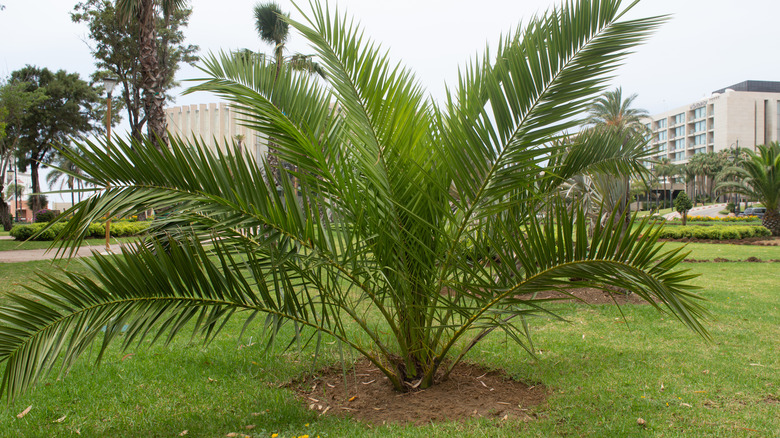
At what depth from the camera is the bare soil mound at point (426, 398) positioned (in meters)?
3.14

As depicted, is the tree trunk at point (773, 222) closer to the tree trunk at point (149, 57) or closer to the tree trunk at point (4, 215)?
the tree trunk at point (149, 57)

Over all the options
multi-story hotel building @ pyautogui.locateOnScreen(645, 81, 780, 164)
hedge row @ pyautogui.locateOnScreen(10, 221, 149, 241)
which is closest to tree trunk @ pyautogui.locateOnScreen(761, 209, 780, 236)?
hedge row @ pyautogui.locateOnScreen(10, 221, 149, 241)

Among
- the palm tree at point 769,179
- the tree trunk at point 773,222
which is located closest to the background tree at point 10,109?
the palm tree at point 769,179

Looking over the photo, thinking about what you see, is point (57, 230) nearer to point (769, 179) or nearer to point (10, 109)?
point (10, 109)

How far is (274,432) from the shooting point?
291 centimetres

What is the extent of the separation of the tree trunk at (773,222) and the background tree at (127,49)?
81.2ft

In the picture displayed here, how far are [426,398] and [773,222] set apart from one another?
22.5 metres

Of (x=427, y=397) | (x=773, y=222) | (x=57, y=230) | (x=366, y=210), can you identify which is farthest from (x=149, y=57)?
(x=773, y=222)

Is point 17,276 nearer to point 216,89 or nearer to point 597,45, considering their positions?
point 216,89

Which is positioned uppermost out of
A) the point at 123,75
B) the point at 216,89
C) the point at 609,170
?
the point at 123,75

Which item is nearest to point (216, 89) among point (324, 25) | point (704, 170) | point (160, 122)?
point (324, 25)

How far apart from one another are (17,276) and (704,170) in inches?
3020

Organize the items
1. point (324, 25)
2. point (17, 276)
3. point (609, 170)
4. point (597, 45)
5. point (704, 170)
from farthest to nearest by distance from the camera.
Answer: point (704, 170) < point (17, 276) < point (609, 170) < point (324, 25) < point (597, 45)

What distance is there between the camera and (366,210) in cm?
305
